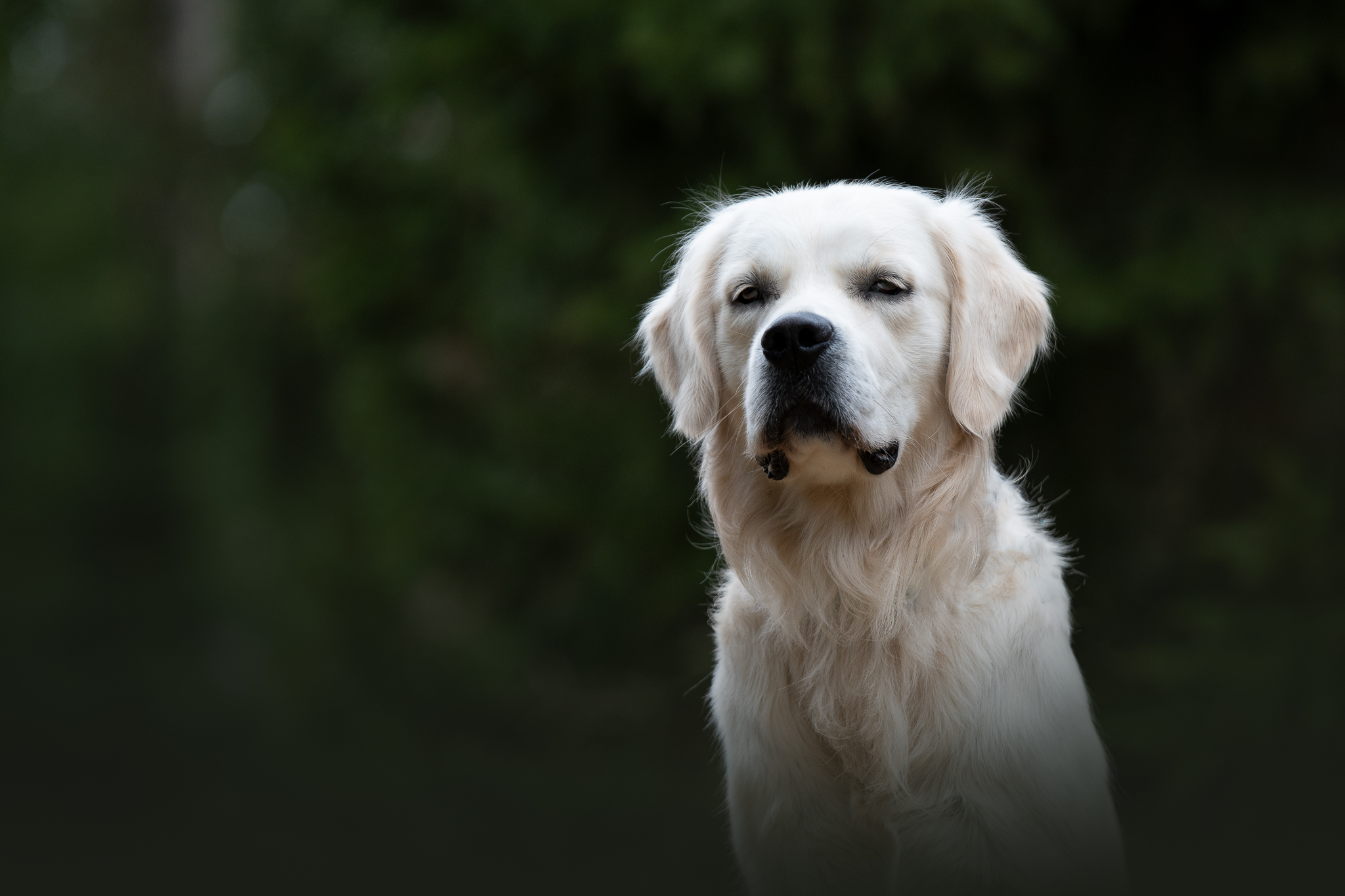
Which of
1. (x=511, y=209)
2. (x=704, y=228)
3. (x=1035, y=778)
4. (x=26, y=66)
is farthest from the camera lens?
(x=26, y=66)

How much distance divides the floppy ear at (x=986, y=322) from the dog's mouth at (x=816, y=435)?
0.23 metres

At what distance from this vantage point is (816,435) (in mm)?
2621

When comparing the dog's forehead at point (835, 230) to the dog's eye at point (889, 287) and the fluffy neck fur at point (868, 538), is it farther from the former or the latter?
the fluffy neck fur at point (868, 538)

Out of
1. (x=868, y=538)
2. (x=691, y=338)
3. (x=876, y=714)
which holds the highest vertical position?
(x=691, y=338)

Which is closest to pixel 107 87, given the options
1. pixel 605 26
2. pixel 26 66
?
pixel 26 66

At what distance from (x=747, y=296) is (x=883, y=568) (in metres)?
0.76

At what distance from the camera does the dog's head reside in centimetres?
259

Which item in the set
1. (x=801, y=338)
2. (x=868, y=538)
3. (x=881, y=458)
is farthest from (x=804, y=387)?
(x=868, y=538)

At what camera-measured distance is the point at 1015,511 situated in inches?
116

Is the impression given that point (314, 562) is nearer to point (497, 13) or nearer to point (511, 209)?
point (511, 209)

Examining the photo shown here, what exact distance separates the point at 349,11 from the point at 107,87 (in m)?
11.5

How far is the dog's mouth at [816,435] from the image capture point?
2.59m

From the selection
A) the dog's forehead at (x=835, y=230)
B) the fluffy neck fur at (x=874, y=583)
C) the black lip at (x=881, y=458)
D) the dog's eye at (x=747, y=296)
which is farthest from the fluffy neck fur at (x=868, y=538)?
the dog's forehead at (x=835, y=230)

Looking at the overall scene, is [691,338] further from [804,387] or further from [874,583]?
[874,583]
